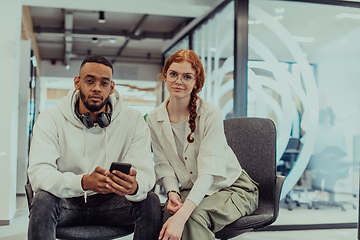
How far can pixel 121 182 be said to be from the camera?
55.1 inches

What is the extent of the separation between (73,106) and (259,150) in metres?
1.03

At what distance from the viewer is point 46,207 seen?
1424 millimetres

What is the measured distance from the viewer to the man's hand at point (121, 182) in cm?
139

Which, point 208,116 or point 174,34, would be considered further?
point 174,34

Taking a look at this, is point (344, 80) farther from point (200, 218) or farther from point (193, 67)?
point (200, 218)

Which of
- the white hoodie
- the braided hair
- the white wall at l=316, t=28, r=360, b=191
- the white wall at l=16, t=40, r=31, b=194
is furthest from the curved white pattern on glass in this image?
the white wall at l=16, t=40, r=31, b=194

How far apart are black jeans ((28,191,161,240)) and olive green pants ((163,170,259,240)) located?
133 millimetres

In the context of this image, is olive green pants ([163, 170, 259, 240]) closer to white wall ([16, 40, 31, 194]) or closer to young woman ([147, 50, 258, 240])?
young woman ([147, 50, 258, 240])

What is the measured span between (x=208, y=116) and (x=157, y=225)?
572 mm

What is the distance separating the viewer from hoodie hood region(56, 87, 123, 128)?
166cm

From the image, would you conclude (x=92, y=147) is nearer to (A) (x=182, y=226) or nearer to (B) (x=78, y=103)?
(B) (x=78, y=103)

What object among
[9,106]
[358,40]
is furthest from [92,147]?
[358,40]

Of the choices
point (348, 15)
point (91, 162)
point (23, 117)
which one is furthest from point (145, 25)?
point (91, 162)

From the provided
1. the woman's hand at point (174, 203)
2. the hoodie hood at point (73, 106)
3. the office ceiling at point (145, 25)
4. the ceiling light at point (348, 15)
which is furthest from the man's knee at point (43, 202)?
the ceiling light at point (348, 15)
